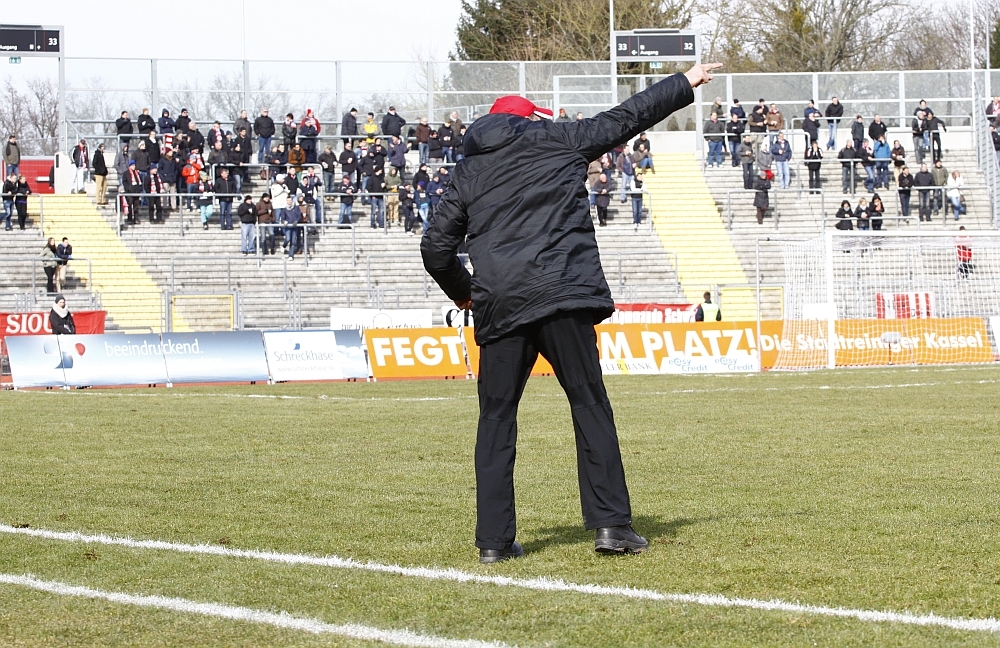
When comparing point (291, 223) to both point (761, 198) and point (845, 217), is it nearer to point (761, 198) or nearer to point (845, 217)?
point (761, 198)

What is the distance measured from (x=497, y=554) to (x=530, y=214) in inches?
60.7

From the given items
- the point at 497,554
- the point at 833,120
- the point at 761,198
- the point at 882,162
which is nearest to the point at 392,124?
the point at 761,198

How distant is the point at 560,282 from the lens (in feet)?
20.4

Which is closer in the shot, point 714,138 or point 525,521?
point 525,521

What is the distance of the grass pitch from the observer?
4.94 m

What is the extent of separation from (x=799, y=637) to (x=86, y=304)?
29260mm

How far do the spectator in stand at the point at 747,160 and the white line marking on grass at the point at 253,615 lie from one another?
3551 cm

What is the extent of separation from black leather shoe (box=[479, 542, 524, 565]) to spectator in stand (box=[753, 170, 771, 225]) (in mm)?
33535

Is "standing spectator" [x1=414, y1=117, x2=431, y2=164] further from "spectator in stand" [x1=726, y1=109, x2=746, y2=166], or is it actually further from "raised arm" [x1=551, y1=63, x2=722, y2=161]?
"raised arm" [x1=551, y1=63, x2=722, y2=161]

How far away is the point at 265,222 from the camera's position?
36000mm

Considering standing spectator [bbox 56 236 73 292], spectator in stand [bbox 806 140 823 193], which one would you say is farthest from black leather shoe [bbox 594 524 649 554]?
spectator in stand [bbox 806 140 823 193]

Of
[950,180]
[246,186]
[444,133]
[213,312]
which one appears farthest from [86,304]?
[950,180]

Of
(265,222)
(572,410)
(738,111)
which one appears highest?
(738,111)

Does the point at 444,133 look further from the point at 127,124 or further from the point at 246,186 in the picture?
the point at 127,124
